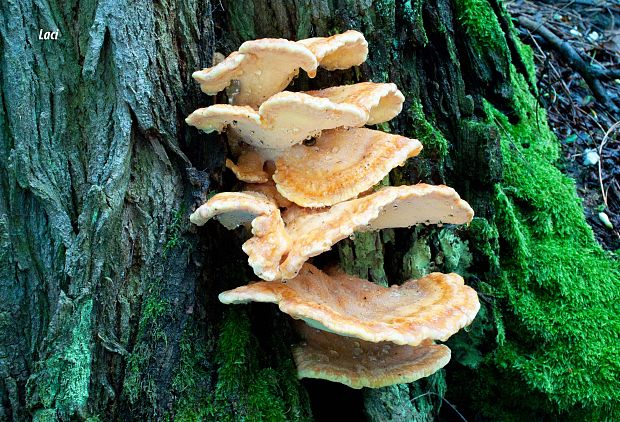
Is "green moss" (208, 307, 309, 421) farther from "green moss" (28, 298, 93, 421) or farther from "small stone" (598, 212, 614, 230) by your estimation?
"small stone" (598, 212, 614, 230)

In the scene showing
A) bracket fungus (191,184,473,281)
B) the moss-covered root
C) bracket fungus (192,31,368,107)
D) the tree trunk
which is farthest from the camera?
the moss-covered root

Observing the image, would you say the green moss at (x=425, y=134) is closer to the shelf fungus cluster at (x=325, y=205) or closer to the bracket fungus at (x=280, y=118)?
the shelf fungus cluster at (x=325, y=205)

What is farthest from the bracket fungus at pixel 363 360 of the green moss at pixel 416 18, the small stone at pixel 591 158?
the small stone at pixel 591 158

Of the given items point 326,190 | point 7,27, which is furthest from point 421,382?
point 7,27

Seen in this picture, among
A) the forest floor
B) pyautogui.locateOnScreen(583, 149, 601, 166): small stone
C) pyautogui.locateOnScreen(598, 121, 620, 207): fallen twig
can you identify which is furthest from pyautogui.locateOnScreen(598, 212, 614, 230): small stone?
pyautogui.locateOnScreen(583, 149, 601, 166): small stone

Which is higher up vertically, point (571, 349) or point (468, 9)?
point (468, 9)

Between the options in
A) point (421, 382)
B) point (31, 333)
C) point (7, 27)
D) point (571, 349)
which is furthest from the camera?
point (421, 382)

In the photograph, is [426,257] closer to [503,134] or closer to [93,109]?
[503,134]
